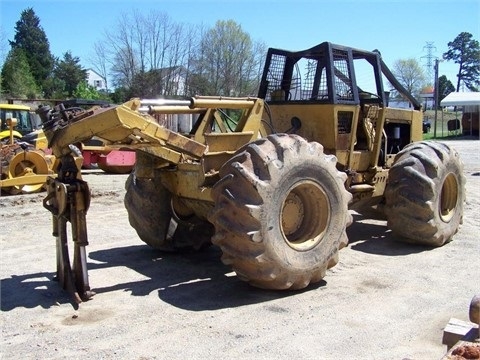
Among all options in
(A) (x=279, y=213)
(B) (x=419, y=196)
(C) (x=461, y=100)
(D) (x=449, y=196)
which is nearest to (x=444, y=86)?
(C) (x=461, y=100)

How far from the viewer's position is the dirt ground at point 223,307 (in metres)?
3.76

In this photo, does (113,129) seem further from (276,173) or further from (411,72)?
(411,72)

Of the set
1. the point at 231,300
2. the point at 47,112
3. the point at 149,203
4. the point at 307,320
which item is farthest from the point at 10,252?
the point at 307,320

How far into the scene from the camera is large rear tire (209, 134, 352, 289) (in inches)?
182

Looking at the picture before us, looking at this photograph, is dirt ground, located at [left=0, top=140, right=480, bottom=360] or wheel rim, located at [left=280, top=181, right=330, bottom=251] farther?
wheel rim, located at [left=280, top=181, right=330, bottom=251]

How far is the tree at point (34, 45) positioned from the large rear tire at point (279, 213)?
50816mm

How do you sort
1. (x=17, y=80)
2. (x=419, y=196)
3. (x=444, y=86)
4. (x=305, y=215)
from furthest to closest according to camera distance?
(x=444, y=86) < (x=17, y=80) < (x=419, y=196) < (x=305, y=215)

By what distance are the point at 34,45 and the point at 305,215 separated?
59240 millimetres

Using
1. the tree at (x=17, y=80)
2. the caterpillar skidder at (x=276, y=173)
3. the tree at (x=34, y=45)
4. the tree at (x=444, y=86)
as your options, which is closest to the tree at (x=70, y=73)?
the tree at (x=34, y=45)

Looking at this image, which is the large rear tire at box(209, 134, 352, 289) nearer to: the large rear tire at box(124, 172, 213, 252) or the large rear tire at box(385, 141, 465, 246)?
the large rear tire at box(124, 172, 213, 252)

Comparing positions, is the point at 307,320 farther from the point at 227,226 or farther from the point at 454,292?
the point at 454,292

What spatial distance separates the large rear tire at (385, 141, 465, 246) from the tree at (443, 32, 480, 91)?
63.7m

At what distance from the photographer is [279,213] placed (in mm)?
4789

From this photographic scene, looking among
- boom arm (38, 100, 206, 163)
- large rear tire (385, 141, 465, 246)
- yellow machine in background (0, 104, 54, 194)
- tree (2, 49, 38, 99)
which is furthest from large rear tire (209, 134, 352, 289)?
tree (2, 49, 38, 99)
